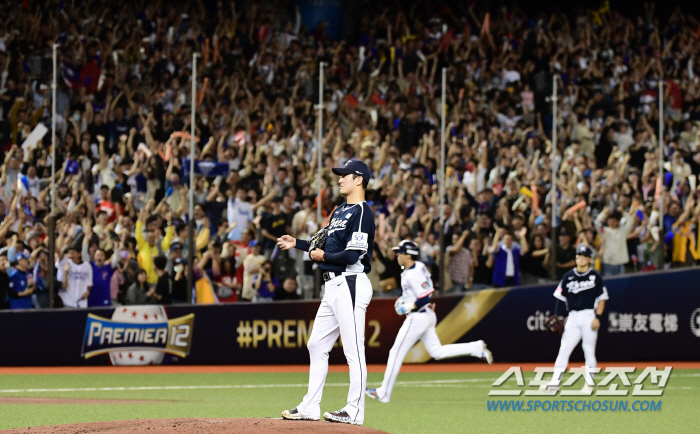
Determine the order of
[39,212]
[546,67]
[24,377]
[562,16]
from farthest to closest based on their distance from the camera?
[562,16]
[546,67]
[39,212]
[24,377]

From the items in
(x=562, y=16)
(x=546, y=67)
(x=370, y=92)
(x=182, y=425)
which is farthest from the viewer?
(x=562, y=16)

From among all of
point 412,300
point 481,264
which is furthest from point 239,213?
point 412,300

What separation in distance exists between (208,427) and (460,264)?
1122 cm

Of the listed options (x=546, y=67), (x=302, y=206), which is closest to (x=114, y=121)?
(x=302, y=206)

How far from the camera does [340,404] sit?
12570 millimetres

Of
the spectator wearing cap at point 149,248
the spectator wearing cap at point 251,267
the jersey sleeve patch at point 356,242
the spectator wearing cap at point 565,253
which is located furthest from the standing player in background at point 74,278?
the jersey sleeve patch at point 356,242

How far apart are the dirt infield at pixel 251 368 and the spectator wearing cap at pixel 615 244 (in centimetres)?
176

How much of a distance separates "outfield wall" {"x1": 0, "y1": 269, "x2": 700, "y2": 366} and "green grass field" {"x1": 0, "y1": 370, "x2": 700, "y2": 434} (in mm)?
1240

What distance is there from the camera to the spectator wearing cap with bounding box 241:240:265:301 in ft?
57.5

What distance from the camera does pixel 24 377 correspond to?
1570cm

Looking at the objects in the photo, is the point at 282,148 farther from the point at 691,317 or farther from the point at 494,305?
the point at 691,317

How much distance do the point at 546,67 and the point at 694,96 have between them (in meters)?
3.83

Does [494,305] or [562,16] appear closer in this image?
[494,305]

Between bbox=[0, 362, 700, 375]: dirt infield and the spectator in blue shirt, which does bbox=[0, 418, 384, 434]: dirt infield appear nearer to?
bbox=[0, 362, 700, 375]: dirt infield
